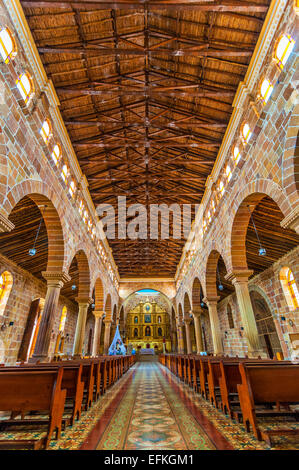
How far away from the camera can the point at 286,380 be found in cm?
329

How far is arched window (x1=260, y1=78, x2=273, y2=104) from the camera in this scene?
630cm

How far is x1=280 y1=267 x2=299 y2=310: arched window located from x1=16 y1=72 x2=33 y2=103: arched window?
11836mm

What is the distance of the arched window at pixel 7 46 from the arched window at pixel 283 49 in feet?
22.0

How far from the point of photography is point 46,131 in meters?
7.80

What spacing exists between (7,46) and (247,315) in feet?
33.9

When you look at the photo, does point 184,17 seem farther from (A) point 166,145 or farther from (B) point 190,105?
(A) point 166,145

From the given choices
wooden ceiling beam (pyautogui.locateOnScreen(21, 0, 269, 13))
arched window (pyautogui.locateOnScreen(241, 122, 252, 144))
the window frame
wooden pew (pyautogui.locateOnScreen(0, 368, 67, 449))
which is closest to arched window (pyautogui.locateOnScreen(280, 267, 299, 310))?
arched window (pyautogui.locateOnScreen(241, 122, 252, 144))

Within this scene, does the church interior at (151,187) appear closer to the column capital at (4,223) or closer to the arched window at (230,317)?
the column capital at (4,223)

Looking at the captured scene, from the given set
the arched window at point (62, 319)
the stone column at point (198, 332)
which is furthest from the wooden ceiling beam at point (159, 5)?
the arched window at point (62, 319)

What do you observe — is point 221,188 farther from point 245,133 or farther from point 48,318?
point 48,318

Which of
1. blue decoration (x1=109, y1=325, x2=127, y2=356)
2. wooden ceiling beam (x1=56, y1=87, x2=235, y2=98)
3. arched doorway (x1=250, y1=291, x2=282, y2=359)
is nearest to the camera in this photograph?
wooden ceiling beam (x1=56, y1=87, x2=235, y2=98)

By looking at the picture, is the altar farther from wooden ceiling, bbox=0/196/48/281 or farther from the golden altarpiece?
wooden ceiling, bbox=0/196/48/281

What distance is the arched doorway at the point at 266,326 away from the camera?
12.1 metres

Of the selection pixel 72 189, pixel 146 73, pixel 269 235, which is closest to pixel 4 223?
pixel 72 189
